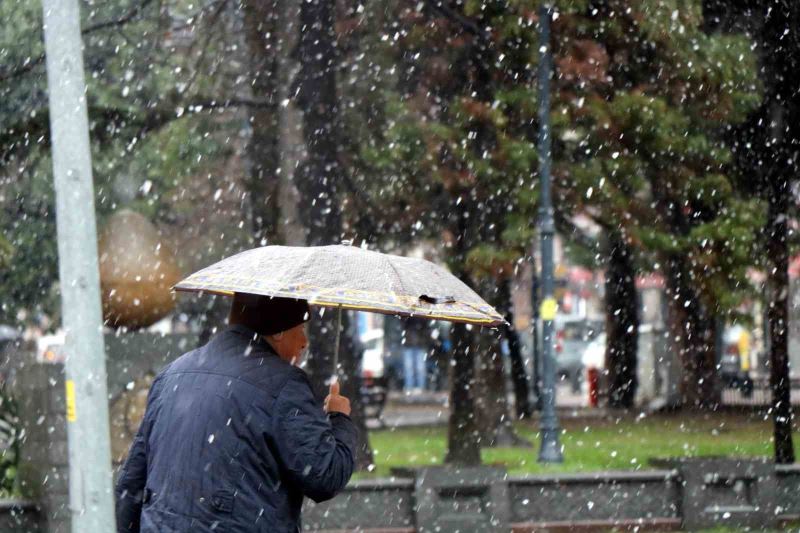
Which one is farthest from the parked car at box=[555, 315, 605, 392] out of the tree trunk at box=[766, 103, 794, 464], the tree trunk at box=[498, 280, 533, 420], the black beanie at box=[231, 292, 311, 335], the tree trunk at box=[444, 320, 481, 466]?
the black beanie at box=[231, 292, 311, 335]

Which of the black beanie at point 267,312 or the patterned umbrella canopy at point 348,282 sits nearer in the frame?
the black beanie at point 267,312

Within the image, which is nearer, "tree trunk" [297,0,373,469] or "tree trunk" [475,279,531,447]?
"tree trunk" [297,0,373,469]

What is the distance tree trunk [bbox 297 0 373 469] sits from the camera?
610 inches

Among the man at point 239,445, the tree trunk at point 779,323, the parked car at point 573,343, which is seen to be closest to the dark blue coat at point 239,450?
the man at point 239,445

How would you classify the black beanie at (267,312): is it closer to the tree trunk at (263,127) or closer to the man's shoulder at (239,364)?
the man's shoulder at (239,364)

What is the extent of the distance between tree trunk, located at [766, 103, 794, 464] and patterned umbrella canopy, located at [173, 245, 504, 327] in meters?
10.1

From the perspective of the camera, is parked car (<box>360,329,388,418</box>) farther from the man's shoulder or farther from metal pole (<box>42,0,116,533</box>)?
the man's shoulder

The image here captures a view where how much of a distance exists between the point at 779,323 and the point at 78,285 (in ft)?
27.6

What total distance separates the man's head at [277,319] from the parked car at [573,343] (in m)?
36.7

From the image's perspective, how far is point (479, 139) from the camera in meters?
16.5

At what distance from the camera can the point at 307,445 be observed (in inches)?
151

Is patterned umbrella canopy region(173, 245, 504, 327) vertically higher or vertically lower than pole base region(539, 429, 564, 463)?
higher

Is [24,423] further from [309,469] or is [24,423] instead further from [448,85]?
[448,85]

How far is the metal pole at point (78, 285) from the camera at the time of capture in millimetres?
7668
